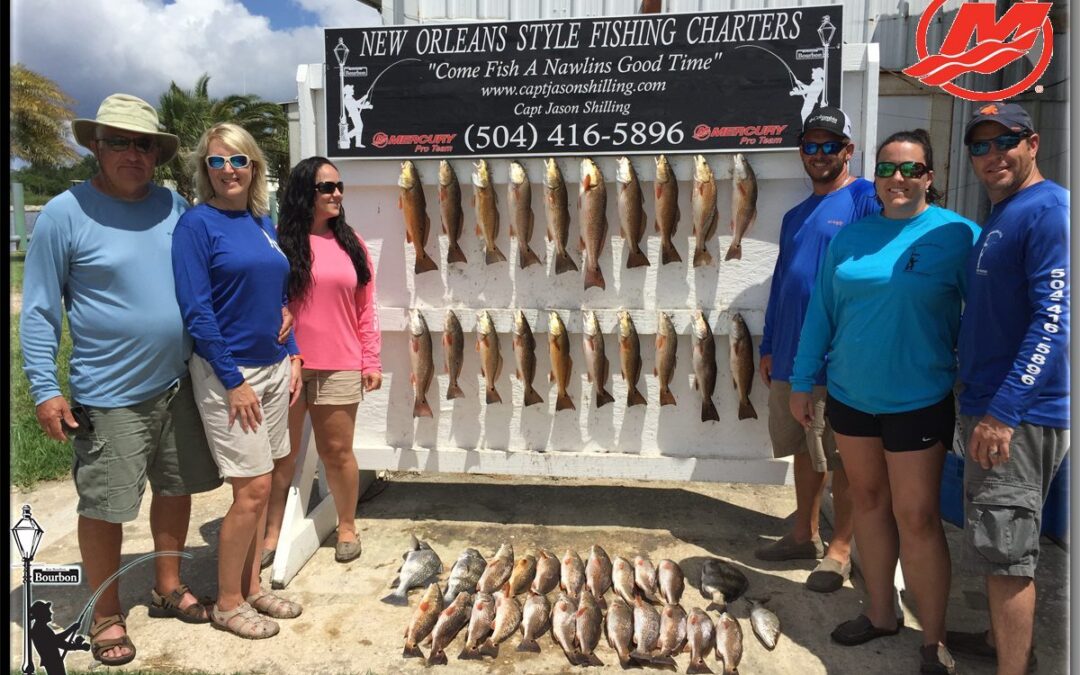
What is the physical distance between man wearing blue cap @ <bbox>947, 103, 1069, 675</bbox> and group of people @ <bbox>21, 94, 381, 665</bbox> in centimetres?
295

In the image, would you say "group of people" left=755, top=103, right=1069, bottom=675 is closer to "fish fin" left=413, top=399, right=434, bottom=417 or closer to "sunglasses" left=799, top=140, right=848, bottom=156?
"sunglasses" left=799, top=140, right=848, bottom=156

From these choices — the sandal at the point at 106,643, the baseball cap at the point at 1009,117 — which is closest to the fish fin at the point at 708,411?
the baseball cap at the point at 1009,117

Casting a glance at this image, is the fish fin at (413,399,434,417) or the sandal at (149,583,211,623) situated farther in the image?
the fish fin at (413,399,434,417)

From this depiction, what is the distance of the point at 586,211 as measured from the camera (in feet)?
14.0

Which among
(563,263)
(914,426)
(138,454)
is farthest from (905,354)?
(138,454)

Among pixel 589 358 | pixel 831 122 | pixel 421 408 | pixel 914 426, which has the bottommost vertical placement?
pixel 421 408

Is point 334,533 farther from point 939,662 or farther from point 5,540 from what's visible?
point 939,662

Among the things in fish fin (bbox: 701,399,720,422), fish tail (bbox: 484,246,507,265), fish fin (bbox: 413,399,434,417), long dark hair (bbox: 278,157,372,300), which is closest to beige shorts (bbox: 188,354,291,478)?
long dark hair (bbox: 278,157,372,300)

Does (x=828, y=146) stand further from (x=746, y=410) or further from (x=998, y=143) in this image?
(x=746, y=410)

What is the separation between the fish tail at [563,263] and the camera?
4.42 metres

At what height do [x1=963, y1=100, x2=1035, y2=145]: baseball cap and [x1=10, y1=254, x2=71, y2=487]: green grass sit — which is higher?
[x1=963, y1=100, x2=1035, y2=145]: baseball cap

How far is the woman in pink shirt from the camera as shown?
387cm

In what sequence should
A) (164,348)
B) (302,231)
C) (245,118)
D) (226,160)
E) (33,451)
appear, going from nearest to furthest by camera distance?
(164,348)
(226,160)
(302,231)
(33,451)
(245,118)

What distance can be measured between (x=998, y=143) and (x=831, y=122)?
105cm
